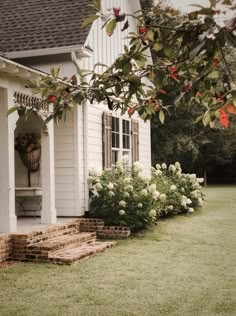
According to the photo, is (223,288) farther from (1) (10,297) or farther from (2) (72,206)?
(2) (72,206)

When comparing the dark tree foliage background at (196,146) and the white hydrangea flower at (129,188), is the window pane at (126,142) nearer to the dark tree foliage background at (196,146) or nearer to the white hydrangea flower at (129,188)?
the white hydrangea flower at (129,188)

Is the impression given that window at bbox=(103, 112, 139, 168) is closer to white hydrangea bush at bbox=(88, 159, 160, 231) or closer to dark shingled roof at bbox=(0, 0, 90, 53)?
white hydrangea bush at bbox=(88, 159, 160, 231)

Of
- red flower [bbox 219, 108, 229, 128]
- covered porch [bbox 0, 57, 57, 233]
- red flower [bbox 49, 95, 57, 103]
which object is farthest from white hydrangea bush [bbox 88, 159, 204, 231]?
red flower [bbox 219, 108, 229, 128]

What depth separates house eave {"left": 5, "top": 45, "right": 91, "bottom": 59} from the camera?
1044cm

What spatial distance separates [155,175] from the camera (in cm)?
1476

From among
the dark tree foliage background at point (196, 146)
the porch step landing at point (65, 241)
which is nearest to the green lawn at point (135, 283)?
the porch step landing at point (65, 241)

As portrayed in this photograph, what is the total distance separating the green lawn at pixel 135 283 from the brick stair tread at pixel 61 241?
18.3 inches

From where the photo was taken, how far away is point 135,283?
21.1ft

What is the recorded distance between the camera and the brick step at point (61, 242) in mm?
7980

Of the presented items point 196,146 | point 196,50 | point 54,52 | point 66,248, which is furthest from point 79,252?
point 196,146

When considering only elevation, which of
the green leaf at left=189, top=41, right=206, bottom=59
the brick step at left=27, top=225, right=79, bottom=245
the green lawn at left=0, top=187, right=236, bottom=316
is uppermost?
the green leaf at left=189, top=41, right=206, bottom=59

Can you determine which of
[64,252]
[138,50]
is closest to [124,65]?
[138,50]

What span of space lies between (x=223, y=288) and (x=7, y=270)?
3159 mm

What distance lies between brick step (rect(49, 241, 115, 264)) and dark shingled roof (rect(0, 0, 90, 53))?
173 inches
